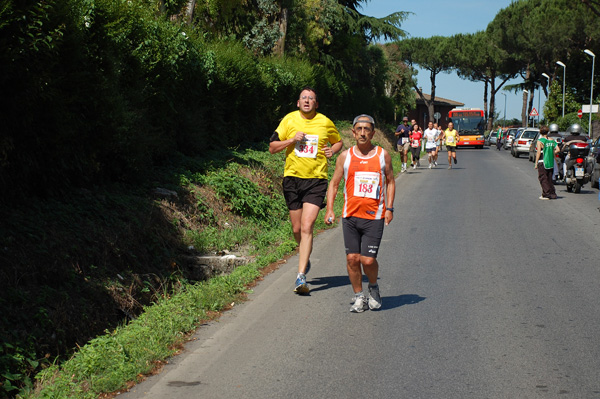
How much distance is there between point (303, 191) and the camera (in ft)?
25.9

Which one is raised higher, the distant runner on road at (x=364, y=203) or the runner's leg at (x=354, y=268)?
the distant runner on road at (x=364, y=203)

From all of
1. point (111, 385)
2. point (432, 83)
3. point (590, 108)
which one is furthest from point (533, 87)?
point (111, 385)

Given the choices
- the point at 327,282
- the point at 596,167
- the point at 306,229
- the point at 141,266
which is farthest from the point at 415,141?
the point at 306,229

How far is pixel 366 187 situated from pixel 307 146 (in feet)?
4.05

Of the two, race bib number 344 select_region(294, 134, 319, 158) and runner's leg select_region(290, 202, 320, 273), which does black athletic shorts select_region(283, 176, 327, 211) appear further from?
race bib number 344 select_region(294, 134, 319, 158)

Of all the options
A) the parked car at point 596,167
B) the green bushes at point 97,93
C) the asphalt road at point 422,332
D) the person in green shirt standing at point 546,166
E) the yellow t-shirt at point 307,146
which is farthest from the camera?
the parked car at point 596,167

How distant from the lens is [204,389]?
491 cm

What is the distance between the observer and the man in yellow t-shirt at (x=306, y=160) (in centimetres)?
780


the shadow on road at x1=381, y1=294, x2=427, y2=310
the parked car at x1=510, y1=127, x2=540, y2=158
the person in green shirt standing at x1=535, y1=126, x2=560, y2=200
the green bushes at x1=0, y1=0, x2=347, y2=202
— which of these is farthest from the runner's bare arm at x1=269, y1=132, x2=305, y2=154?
the parked car at x1=510, y1=127, x2=540, y2=158

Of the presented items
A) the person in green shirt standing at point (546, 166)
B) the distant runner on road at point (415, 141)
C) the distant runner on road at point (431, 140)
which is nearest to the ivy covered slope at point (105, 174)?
the person in green shirt standing at point (546, 166)

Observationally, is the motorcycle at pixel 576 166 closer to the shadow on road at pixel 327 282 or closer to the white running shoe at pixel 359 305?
the shadow on road at pixel 327 282

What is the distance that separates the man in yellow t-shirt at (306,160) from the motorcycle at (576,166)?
13.2 metres

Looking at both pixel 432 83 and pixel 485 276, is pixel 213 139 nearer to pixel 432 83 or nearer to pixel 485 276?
pixel 485 276

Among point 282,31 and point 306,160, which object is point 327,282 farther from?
point 282,31
